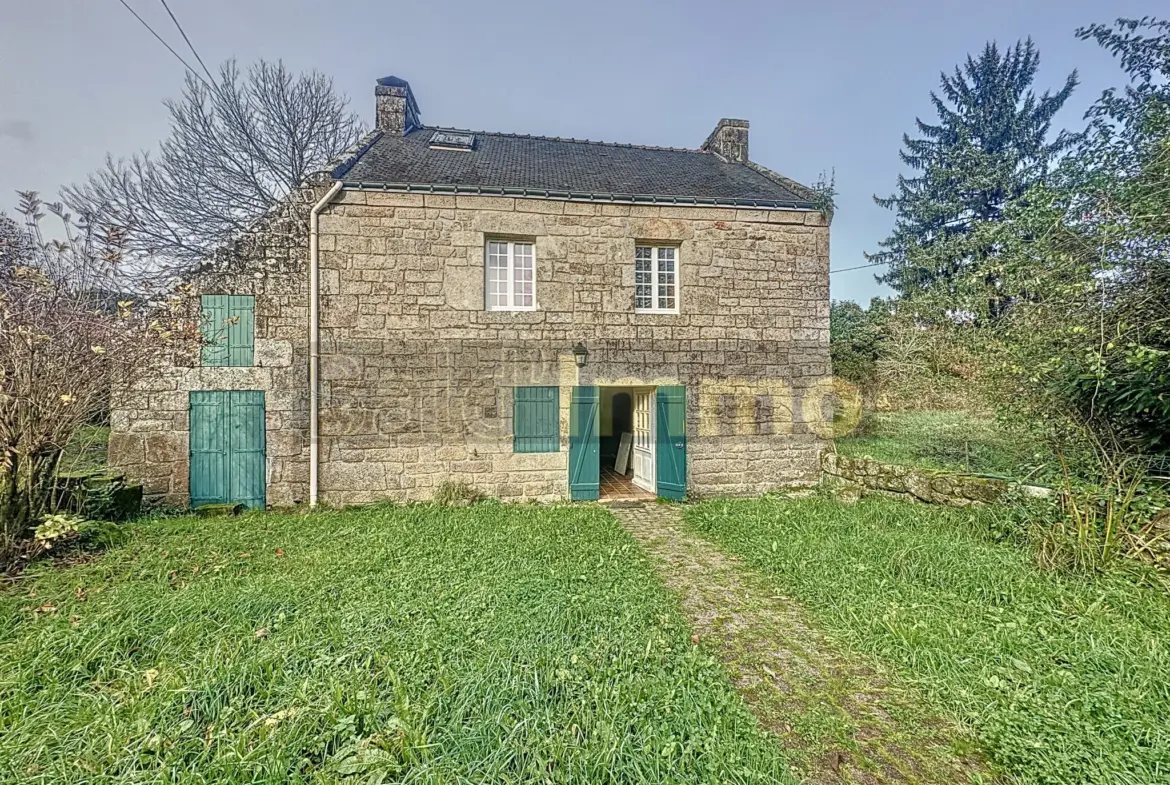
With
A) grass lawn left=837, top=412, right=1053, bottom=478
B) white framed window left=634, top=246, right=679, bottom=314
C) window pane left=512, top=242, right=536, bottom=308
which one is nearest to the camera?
grass lawn left=837, top=412, right=1053, bottom=478

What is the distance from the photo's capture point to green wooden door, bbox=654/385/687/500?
25.7ft

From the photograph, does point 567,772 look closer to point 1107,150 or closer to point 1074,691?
point 1074,691

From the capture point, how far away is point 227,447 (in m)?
6.89

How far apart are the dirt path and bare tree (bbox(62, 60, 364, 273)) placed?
46.7 ft

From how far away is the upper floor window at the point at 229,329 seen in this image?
269 inches

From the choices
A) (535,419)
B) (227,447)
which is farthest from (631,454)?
(227,447)

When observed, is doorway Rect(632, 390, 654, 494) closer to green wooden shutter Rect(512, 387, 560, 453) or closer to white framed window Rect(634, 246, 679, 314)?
white framed window Rect(634, 246, 679, 314)

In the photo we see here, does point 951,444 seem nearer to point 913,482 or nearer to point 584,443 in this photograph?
point 913,482

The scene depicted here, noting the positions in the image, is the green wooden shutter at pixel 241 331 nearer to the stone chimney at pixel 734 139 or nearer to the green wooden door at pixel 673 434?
the green wooden door at pixel 673 434

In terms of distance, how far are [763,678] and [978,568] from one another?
111 inches

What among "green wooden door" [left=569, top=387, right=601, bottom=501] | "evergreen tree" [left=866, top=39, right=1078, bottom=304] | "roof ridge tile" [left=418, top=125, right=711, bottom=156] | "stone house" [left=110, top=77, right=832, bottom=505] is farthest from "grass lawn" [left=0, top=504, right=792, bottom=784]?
"evergreen tree" [left=866, top=39, right=1078, bottom=304]

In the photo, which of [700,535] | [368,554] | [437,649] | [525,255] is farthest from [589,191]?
[437,649]

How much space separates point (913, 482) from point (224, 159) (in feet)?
58.9

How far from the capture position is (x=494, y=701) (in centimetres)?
253
